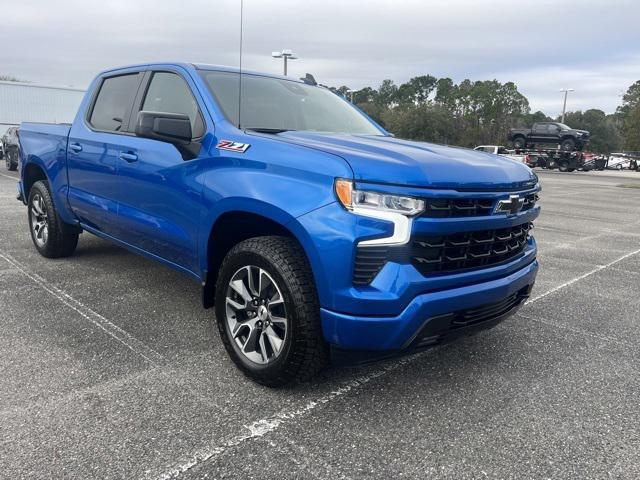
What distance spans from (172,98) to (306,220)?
1847 millimetres

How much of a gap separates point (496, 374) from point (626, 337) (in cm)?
147

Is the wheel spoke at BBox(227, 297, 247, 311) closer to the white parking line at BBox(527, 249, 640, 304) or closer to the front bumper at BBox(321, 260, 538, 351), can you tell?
the front bumper at BBox(321, 260, 538, 351)

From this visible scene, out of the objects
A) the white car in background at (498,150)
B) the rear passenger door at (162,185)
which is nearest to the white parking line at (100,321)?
the rear passenger door at (162,185)

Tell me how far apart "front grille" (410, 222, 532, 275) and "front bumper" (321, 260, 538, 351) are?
136 mm

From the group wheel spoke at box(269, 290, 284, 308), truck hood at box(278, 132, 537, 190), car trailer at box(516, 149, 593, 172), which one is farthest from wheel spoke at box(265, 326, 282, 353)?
car trailer at box(516, 149, 593, 172)

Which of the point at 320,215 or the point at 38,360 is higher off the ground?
the point at 320,215

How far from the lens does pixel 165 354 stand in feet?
11.2

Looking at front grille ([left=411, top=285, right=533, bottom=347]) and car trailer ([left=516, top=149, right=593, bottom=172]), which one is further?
car trailer ([left=516, top=149, right=593, bottom=172])

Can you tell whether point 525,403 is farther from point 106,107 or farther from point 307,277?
point 106,107

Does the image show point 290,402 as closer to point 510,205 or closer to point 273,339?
point 273,339

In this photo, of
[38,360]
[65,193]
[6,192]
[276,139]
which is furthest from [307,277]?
[6,192]

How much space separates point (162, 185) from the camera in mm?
3582

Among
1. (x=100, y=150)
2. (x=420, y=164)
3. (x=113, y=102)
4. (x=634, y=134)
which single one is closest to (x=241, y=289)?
(x=420, y=164)

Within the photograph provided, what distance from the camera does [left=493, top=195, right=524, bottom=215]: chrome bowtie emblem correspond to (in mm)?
2899
